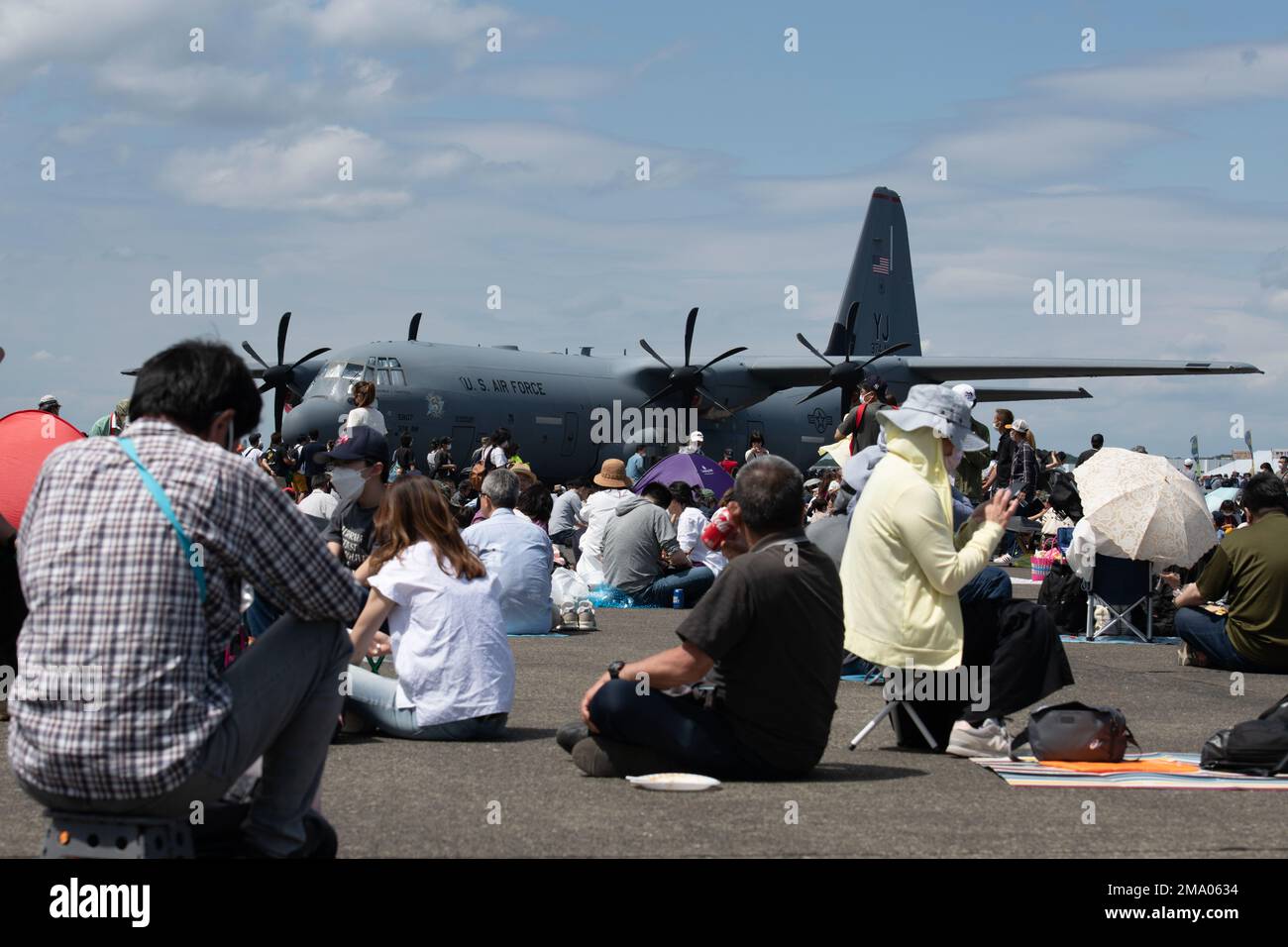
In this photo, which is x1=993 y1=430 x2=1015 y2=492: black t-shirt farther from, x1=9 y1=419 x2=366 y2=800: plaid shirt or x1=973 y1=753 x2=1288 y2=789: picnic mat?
x1=9 y1=419 x2=366 y2=800: plaid shirt

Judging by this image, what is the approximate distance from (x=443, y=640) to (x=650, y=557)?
297 inches

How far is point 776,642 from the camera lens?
5.71 metres

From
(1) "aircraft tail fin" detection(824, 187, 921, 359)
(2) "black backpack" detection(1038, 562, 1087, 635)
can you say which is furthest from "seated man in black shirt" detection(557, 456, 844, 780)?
(1) "aircraft tail fin" detection(824, 187, 921, 359)

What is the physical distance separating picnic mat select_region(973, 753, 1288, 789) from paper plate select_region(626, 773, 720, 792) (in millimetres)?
1397

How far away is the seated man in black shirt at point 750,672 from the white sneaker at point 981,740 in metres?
1.13

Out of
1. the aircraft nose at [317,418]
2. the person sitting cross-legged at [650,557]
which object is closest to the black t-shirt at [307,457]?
the aircraft nose at [317,418]

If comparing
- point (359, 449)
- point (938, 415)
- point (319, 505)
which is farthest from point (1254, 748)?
point (319, 505)

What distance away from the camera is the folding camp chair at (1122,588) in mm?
12430

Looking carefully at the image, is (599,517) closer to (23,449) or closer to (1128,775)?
(23,449)

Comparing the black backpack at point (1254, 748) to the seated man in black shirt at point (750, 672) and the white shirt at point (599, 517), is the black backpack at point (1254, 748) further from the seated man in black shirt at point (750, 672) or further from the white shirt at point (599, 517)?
the white shirt at point (599, 517)

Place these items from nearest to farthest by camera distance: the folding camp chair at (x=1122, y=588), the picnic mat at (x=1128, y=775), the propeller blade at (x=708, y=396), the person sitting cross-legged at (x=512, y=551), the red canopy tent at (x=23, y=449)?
the picnic mat at (x=1128, y=775)
the red canopy tent at (x=23, y=449)
the person sitting cross-legged at (x=512, y=551)
the folding camp chair at (x=1122, y=588)
the propeller blade at (x=708, y=396)
